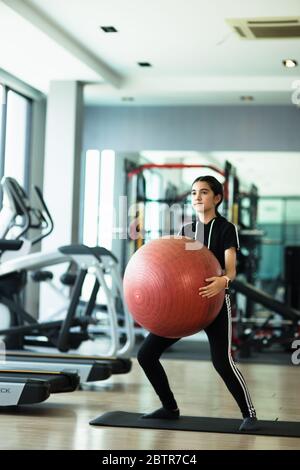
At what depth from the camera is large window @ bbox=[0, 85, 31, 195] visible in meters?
8.99

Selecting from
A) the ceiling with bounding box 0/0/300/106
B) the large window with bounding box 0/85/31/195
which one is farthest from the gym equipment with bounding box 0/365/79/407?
the large window with bounding box 0/85/31/195

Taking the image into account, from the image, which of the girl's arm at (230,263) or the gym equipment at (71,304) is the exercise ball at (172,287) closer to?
the girl's arm at (230,263)

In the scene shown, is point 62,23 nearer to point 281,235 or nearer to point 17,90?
point 17,90

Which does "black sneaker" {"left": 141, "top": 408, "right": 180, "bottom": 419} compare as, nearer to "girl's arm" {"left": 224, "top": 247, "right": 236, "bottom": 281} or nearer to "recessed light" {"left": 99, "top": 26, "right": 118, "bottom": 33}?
"girl's arm" {"left": 224, "top": 247, "right": 236, "bottom": 281}

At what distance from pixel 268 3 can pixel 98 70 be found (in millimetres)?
2649

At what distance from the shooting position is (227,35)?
286 inches

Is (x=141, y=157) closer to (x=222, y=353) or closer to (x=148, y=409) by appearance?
(x=148, y=409)

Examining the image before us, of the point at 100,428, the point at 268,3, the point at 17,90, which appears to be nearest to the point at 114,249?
the point at 17,90

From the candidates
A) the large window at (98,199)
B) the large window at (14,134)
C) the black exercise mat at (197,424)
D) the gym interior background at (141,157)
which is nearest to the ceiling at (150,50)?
the gym interior background at (141,157)

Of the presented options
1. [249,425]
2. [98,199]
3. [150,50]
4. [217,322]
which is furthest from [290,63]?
[249,425]

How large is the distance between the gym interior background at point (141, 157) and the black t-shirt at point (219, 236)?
926 millimetres

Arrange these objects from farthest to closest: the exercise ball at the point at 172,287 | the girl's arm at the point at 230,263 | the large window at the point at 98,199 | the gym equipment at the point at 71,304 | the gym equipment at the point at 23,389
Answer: the large window at the point at 98,199 < the gym equipment at the point at 71,304 < the gym equipment at the point at 23,389 < the girl's arm at the point at 230,263 < the exercise ball at the point at 172,287

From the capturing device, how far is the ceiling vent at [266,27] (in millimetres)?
6719

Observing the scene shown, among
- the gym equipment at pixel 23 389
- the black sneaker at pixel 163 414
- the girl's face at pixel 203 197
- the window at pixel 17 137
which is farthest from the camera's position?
the window at pixel 17 137
